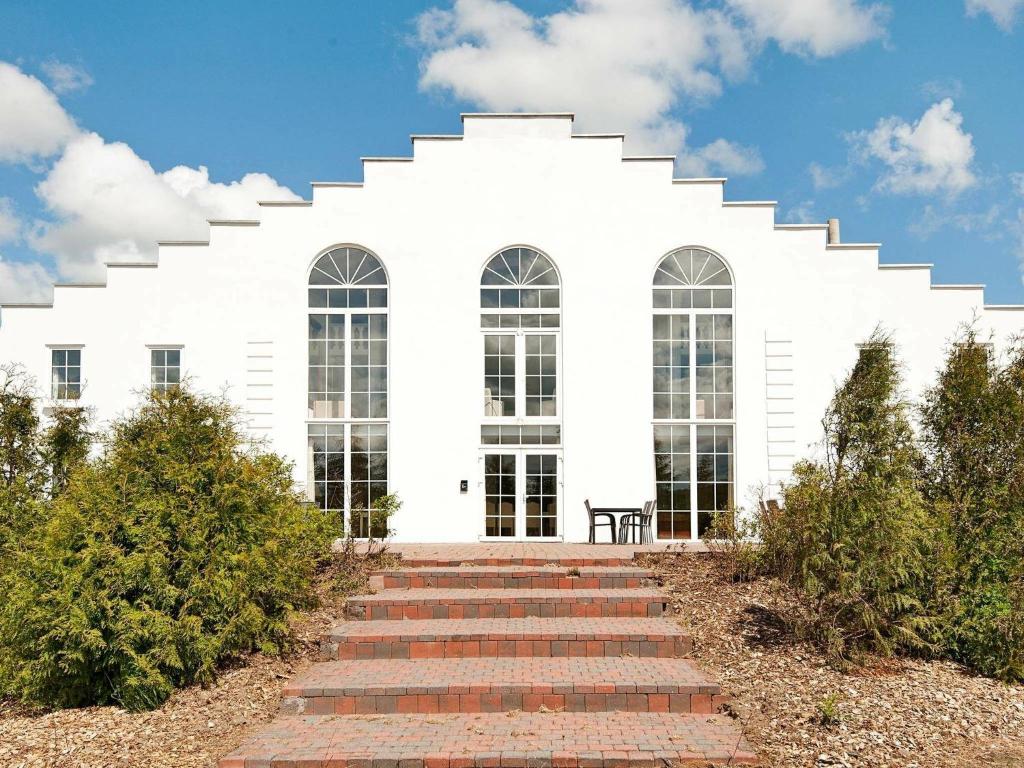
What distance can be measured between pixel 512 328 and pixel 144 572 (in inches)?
415

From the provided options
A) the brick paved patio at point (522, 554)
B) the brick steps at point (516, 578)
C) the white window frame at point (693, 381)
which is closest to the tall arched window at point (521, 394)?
the brick paved patio at point (522, 554)

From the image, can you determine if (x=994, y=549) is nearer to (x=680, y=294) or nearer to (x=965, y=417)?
(x=965, y=417)

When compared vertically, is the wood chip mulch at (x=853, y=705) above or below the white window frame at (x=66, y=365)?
below

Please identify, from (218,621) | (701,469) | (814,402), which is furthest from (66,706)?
(814,402)

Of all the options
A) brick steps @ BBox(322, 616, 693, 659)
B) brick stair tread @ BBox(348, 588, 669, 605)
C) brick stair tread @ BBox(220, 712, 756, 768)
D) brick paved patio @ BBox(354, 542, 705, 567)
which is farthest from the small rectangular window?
brick stair tread @ BBox(220, 712, 756, 768)

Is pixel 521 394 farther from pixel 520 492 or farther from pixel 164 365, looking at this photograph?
pixel 164 365

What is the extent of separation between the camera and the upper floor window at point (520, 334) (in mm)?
17078

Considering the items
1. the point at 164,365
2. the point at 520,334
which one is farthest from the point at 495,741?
the point at 164,365

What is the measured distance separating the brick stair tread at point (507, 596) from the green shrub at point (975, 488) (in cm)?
321

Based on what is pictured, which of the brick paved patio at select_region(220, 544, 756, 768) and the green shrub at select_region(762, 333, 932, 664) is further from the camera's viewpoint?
the green shrub at select_region(762, 333, 932, 664)

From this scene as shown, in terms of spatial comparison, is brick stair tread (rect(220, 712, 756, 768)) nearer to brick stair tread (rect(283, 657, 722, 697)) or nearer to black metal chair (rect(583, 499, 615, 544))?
brick stair tread (rect(283, 657, 722, 697))

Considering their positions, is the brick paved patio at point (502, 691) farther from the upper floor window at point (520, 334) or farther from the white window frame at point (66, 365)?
the white window frame at point (66, 365)

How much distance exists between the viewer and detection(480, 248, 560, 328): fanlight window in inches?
675

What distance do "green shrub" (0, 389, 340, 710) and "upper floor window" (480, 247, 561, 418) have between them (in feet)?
29.6
